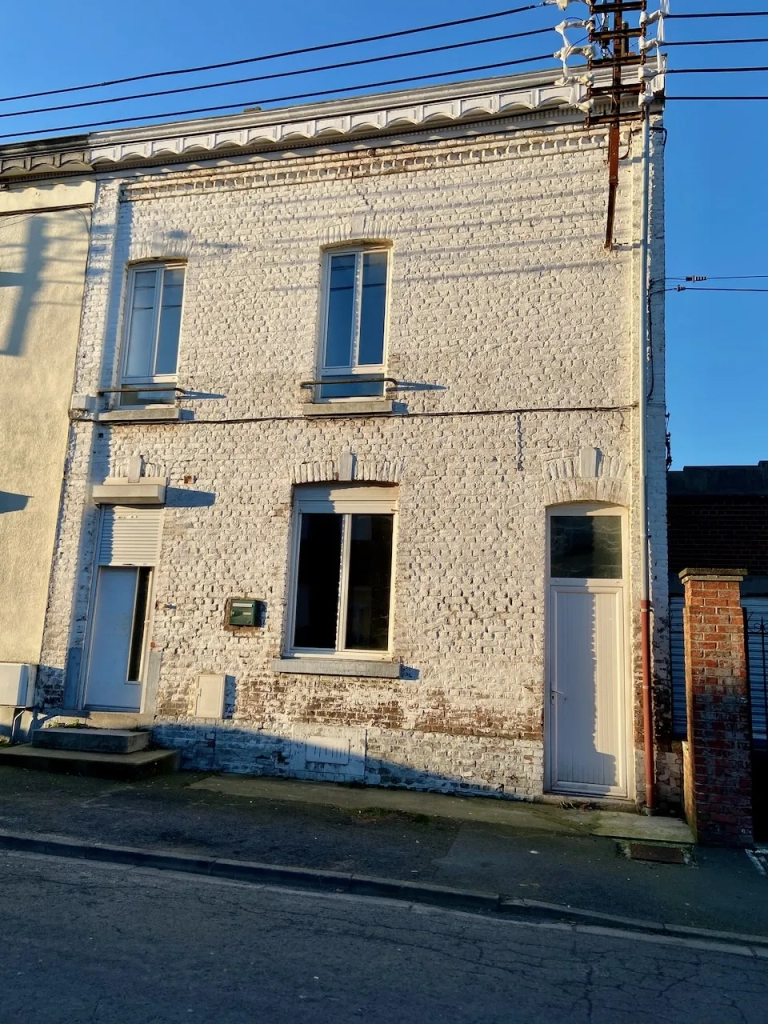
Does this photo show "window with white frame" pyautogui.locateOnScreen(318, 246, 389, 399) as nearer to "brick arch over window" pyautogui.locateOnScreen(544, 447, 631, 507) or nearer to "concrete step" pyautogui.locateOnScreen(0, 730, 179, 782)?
"brick arch over window" pyautogui.locateOnScreen(544, 447, 631, 507)

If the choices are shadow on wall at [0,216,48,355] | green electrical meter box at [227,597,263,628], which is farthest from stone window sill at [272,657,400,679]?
shadow on wall at [0,216,48,355]

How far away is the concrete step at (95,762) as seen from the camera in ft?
29.3

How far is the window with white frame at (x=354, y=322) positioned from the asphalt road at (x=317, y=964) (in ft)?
20.0

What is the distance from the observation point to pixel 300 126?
10.5 meters

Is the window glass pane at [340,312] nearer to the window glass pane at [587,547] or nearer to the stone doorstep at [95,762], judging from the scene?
the window glass pane at [587,547]

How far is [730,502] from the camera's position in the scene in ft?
33.3

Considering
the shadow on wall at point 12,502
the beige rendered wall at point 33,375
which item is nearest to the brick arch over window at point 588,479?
the beige rendered wall at point 33,375

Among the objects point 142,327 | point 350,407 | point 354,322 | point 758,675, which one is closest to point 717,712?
point 758,675

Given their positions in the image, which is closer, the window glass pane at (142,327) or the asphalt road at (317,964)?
the asphalt road at (317,964)

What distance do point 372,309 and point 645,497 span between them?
412cm

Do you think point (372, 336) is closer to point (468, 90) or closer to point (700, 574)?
point (468, 90)

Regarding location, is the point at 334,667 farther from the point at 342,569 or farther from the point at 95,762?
the point at 95,762

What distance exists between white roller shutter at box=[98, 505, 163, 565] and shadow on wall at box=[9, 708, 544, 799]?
6.51ft

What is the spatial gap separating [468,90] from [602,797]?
8396 mm
